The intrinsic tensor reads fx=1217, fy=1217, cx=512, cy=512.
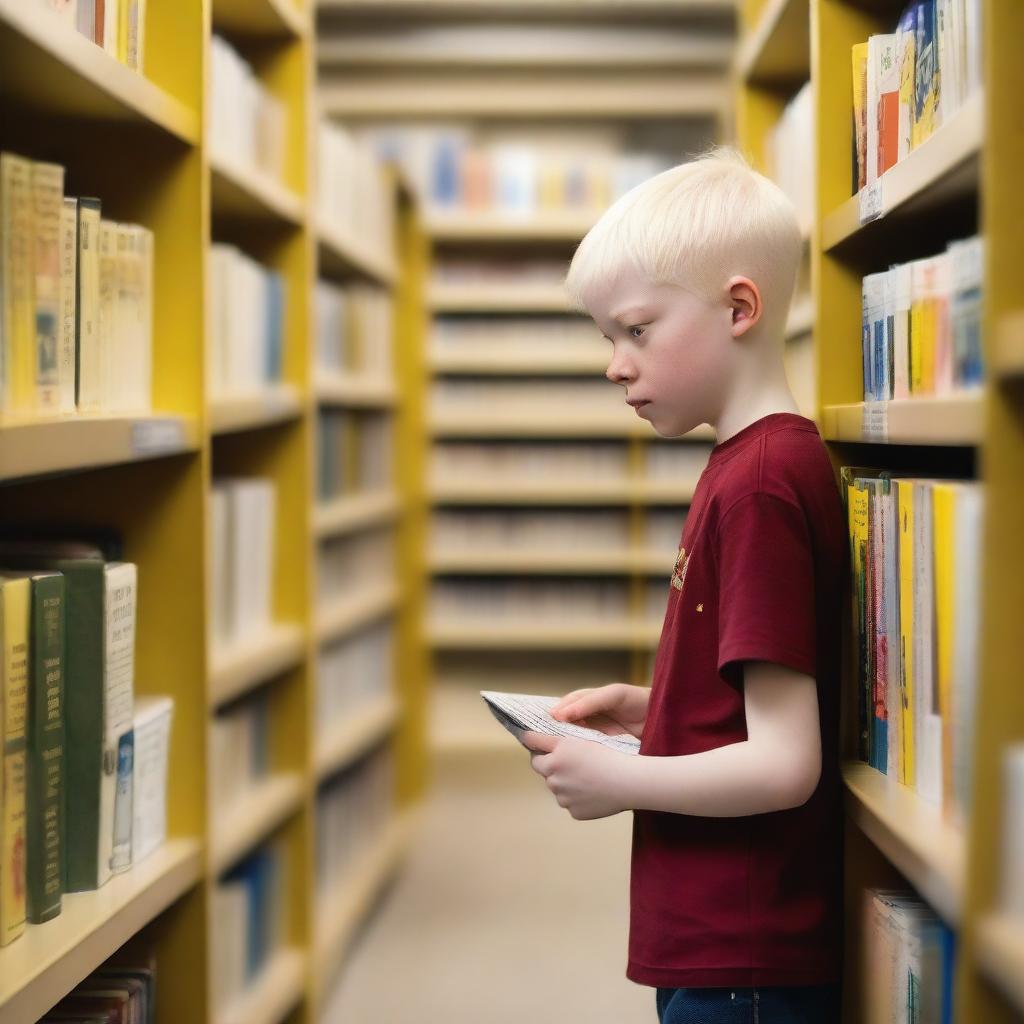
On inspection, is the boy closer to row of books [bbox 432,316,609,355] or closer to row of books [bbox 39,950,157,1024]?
row of books [bbox 39,950,157,1024]

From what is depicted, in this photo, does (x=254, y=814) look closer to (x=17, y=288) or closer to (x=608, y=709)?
(x=608, y=709)

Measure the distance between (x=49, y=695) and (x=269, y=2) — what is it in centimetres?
147

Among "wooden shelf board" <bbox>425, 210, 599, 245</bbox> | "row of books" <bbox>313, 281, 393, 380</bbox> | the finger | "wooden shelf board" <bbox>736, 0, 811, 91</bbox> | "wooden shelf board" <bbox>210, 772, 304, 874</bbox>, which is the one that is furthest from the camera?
"wooden shelf board" <bbox>425, 210, 599, 245</bbox>

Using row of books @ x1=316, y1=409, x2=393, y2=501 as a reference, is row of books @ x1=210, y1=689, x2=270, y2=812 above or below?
below

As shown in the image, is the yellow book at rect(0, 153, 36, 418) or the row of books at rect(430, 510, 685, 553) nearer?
the yellow book at rect(0, 153, 36, 418)

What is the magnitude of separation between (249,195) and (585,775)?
1.40 m

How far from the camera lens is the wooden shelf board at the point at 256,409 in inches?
76.4

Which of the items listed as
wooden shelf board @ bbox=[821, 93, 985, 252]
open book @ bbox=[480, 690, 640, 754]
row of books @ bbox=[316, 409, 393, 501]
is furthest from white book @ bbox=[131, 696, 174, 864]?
row of books @ bbox=[316, 409, 393, 501]

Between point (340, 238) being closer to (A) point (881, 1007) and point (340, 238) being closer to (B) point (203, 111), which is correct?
(B) point (203, 111)

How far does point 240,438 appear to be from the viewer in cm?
254

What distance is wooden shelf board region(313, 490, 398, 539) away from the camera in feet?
9.73

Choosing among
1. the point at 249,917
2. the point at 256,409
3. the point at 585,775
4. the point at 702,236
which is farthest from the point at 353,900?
the point at 702,236

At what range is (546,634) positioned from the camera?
4.48 m

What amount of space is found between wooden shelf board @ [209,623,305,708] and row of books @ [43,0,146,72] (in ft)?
2.98
